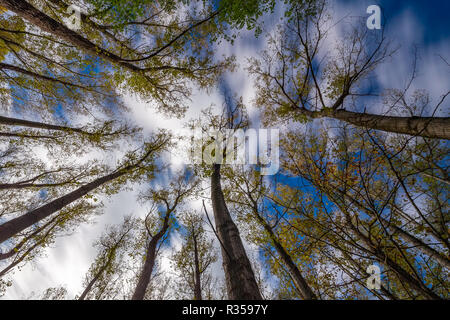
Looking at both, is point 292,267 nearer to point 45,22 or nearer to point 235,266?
point 235,266

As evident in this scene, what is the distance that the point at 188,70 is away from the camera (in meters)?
5.48

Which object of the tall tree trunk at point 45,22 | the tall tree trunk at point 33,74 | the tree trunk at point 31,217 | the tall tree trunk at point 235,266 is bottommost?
the tall tree trunk at point 235,266

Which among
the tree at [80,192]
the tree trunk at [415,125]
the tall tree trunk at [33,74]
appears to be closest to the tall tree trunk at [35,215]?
the tree at [80,192]

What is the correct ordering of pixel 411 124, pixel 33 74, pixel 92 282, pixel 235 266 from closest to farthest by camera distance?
pixel 235 266, pixel 411 124, pixel 33 74, pixel 92 282

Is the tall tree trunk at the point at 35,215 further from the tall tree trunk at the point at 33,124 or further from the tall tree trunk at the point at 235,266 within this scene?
the tall tree trunk at the point at 235,266

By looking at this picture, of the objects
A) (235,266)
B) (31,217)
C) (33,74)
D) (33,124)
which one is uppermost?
A: (33,74)

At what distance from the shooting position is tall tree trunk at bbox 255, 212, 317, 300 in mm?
3826

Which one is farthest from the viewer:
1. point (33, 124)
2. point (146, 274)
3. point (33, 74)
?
point (146, 274)

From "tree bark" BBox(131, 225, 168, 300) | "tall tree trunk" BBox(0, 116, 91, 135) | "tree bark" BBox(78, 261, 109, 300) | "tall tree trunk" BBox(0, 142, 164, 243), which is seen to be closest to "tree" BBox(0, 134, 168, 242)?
"tall tree trunk" BBox(0, 142, 164, 243)

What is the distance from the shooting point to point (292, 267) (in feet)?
14.3

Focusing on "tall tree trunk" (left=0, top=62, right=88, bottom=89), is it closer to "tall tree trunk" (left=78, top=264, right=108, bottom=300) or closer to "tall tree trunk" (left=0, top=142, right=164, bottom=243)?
"tall tree trunk" (left=0, top=142, right=164, bottom=243)

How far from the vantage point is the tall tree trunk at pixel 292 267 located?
383 cm

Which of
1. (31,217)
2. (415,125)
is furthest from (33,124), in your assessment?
(415,125)
